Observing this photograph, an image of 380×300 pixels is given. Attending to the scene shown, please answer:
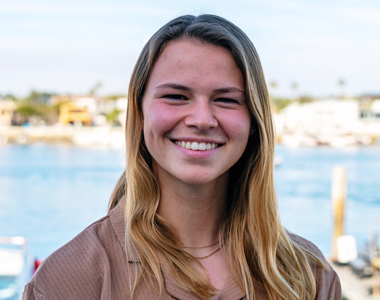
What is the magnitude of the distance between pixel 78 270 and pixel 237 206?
0.52 meters

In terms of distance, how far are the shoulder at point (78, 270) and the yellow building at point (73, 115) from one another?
256 ft

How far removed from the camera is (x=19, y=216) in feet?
93.2

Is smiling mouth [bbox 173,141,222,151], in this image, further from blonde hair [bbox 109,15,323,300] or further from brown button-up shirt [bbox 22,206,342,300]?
brown button-up shirt [bbox 22,206,342,300]

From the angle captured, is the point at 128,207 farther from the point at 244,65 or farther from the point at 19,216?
the point at 19,216

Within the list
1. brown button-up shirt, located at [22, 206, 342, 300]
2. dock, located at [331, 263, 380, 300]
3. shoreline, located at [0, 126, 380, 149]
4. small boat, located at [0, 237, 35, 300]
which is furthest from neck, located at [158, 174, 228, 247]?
Answer: shoreline, located at [0, 126, 380, 149]

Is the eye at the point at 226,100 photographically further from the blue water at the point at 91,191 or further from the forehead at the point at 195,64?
the blue water at the point at 91,191

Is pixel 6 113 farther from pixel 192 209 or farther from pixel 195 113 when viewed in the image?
pixel 195 113

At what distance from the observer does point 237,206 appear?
1.67 meters

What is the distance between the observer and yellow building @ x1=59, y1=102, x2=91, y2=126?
78.1 m

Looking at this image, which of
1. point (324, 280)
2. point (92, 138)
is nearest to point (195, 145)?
point (324, 280)

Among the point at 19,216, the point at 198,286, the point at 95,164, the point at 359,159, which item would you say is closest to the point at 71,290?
the point at 198,286

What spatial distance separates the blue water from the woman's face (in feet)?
1.65

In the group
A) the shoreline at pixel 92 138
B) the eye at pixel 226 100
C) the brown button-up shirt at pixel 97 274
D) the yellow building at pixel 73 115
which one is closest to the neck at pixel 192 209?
the brown button-up shirt at pixel 97 274

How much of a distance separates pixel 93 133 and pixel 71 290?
74.5 meters
